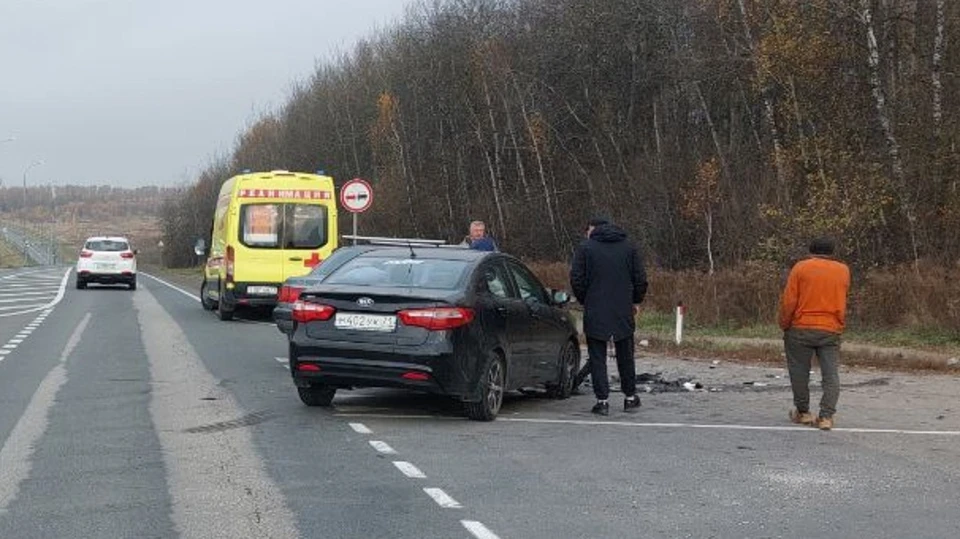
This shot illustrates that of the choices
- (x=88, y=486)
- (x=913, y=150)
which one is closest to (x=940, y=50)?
(x=913, y=150)

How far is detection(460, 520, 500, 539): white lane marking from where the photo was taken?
6.16 metres

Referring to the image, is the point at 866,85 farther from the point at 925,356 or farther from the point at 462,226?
the point at 462,226

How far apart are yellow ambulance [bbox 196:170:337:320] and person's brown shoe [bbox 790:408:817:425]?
44.7 feet

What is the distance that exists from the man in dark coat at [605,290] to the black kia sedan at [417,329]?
68 cm

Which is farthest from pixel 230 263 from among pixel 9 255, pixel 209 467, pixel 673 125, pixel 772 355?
pixel 9 255

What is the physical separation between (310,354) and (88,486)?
3169mm

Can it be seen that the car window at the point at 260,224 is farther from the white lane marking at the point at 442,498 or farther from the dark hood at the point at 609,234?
the white lane marking at the point at 442,498

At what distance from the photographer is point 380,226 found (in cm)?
5262

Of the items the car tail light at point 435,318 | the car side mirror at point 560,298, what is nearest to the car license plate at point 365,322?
the car tail light at point 435,318

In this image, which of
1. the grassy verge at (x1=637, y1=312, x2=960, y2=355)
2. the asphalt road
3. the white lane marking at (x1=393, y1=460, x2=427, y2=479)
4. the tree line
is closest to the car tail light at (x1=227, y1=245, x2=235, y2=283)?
the grassy verge at (x1=637, y1=312, x2=960, y2=355)

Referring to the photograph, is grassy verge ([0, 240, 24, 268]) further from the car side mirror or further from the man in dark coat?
the man in dark coat

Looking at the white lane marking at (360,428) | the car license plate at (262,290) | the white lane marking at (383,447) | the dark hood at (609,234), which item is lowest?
the white lane marking at (360,428)

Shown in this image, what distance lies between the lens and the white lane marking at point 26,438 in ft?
24.1

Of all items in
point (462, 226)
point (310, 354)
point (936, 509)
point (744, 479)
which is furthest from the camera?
point (462, 226)
